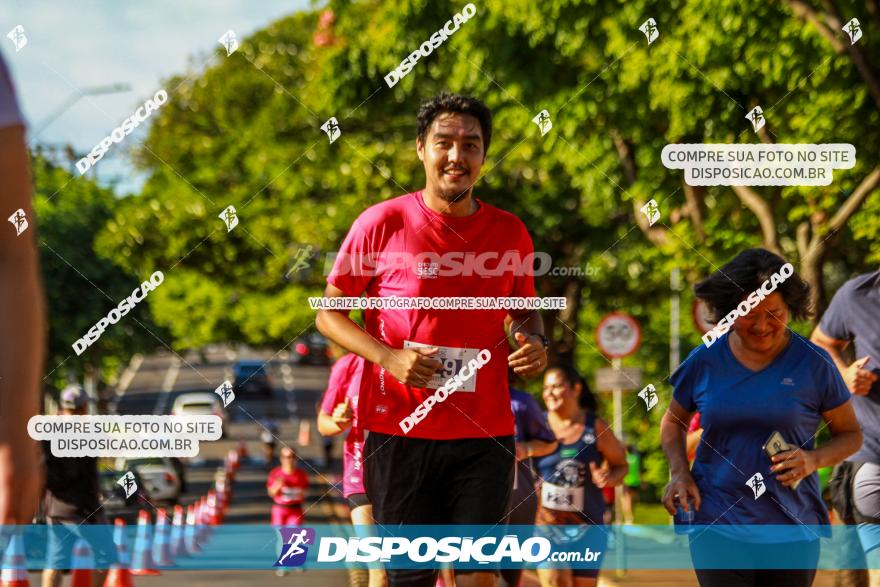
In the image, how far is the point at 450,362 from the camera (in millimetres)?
4688

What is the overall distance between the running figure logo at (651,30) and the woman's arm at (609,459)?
536 cm

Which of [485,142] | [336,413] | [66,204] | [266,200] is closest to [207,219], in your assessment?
[266,200]

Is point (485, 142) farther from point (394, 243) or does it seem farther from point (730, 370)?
point (730, 370)

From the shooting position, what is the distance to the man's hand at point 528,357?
4.67 metres

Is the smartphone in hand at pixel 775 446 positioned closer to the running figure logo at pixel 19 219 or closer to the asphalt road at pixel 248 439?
the running figure logo at pixel 19 219

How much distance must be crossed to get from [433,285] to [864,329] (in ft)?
6.64

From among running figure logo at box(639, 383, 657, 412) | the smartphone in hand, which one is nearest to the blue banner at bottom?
the smartphone in hand

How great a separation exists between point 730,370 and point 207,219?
1814cm

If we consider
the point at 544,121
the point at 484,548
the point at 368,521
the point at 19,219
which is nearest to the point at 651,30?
the point at 544,121

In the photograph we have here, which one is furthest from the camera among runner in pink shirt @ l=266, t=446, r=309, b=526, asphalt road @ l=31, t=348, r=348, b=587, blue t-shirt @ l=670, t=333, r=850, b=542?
runner in pink shirt @ l=266, t=446, r=309, b=526

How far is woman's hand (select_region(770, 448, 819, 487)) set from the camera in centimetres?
476

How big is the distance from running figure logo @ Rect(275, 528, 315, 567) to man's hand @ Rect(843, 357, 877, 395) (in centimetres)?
424

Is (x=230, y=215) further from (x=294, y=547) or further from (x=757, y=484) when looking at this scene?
(x=757, y=484)

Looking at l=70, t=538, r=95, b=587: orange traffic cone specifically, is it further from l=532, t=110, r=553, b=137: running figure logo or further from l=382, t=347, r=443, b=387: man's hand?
l=532, t=110, r=553, b=137: running figure logo
